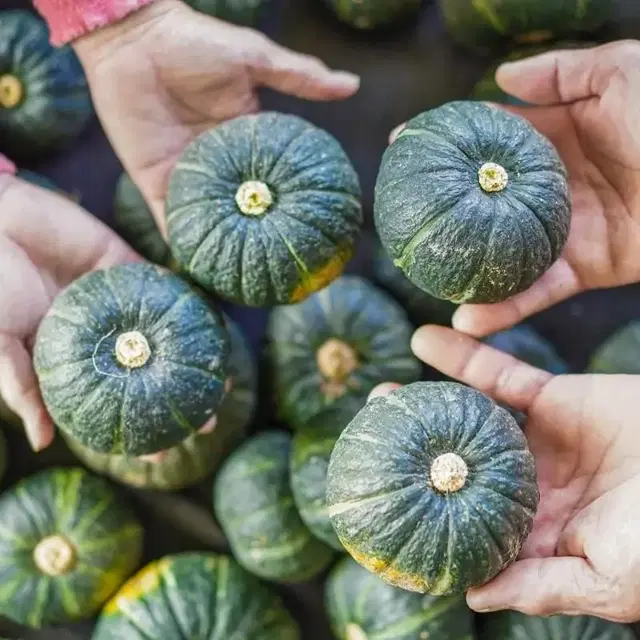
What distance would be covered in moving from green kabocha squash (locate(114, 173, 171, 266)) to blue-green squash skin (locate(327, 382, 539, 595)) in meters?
1.06

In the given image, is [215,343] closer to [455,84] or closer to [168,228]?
[168,228]

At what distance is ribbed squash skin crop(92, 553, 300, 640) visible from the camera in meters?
2.07

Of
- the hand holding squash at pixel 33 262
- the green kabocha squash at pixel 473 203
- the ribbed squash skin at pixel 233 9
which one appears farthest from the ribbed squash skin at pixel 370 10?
the hand holding squash at pixel 33 262

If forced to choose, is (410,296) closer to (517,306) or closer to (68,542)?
(517,306)

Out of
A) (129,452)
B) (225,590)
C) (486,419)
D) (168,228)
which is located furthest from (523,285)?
(225,590)

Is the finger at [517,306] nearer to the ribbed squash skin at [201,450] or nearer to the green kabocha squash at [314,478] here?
the green kabocha squash at [314,478]

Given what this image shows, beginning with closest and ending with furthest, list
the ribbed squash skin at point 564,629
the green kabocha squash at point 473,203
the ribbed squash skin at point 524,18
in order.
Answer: the green kabocha squash at point 473,203
the ribbed squash skin at point 564,629
the ribbed squash skin at point 524,18

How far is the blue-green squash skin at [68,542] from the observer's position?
2168 mm

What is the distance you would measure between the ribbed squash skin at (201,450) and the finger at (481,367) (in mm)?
553

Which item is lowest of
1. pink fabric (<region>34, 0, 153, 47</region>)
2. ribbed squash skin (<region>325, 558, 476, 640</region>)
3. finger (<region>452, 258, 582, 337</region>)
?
ribbed squash skin (<region>325, 558, 476, 640</region>)

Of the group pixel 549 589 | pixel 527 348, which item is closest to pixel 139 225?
pixel 527 348

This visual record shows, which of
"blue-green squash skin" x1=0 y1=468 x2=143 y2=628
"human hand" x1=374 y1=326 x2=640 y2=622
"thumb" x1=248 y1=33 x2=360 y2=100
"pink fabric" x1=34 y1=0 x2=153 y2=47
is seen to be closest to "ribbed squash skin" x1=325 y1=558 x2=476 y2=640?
"human hand" x1=374 y1=326 x2=640 y2=622

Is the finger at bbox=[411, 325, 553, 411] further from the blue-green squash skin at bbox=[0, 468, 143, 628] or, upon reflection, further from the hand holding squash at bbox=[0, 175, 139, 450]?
the blue-green squash skin at bbox=[0, 468, 143, 628]

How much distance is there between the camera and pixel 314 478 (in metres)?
2.10
